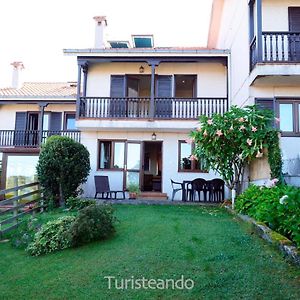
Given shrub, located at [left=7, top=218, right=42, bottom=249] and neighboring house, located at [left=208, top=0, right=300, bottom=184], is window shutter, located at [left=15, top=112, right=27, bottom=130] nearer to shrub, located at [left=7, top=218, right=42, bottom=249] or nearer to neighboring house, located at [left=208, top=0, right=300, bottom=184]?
shrub, located at [left=7, top=218, right=42, bottom=249]

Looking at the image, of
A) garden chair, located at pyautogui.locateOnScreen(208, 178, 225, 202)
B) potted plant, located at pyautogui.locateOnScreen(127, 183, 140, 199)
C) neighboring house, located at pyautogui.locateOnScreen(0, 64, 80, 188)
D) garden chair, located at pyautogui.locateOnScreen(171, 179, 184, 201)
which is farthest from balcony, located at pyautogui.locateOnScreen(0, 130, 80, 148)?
garden chair, located at pyautogui.locateOnScreen(208, 178, 225, 202)

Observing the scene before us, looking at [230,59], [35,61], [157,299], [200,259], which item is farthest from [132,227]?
[35,61]

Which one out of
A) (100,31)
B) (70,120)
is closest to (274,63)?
(100,31)

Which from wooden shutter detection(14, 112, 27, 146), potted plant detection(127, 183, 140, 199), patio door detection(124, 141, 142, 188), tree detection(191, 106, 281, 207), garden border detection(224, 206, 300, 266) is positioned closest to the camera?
garden border detection(224, 206, 300, 266)

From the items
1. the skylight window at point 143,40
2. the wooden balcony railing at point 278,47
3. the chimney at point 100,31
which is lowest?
the wooden balcony railing at point 278,47

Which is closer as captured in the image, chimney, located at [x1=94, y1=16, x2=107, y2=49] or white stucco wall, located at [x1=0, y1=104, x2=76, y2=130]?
chimney, located at [x1=94, y1=16, x2=107, y2=49]

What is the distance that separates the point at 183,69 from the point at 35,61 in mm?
16541

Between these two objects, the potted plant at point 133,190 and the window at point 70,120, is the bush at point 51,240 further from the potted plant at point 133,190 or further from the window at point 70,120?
the window at point 70,120

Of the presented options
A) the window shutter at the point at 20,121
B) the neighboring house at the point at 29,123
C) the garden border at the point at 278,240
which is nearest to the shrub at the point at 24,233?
the garden border at the point at 278,240

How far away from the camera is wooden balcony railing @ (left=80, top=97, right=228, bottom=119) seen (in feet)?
44.4

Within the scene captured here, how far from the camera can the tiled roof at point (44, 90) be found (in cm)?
1748

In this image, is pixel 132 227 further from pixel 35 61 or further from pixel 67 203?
pixel 35 61

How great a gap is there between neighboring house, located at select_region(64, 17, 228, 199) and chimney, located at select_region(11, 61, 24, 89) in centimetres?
890

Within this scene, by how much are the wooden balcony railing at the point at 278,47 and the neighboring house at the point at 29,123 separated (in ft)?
29.3
